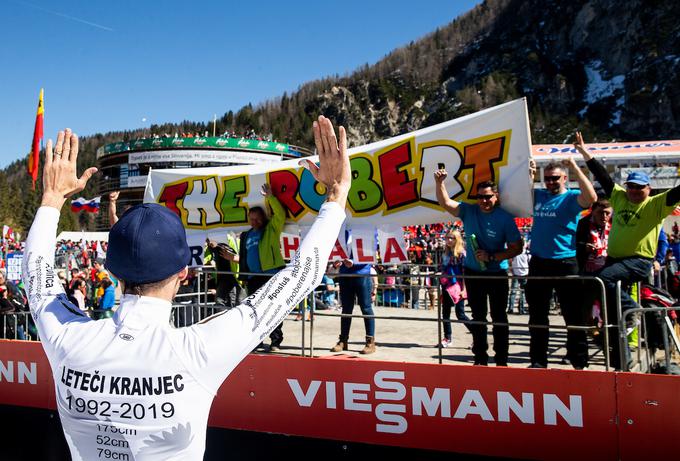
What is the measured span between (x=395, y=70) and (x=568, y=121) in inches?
3191

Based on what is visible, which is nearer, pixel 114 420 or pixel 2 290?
pixel 114 420

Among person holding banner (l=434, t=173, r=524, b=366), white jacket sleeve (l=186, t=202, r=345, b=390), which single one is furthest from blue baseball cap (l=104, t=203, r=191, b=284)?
person holding banner (l=434, t=173, r=524, b=366)

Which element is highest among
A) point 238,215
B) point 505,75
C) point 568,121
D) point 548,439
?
point 505,75

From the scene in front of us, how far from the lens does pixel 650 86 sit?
333 ft

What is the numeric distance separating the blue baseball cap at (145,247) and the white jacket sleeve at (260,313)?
0.62 feet

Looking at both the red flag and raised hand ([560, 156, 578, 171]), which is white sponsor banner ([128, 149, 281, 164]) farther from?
raised hand ([560, 156, 578, 171])

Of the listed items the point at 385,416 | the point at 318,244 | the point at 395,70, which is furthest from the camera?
the point at 395,70

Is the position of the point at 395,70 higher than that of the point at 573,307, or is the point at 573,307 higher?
the point at 395,70

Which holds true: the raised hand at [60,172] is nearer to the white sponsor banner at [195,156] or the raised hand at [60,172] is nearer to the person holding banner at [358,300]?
the person holding banner at [358,300]

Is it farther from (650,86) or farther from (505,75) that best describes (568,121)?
(505,75)

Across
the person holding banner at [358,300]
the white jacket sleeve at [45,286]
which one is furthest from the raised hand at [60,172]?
the person holding banner at [358,300]

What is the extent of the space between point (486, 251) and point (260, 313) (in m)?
4.53

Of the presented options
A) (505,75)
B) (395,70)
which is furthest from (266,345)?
(395,70)

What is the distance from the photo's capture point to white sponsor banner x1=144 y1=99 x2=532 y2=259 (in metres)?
5.96
